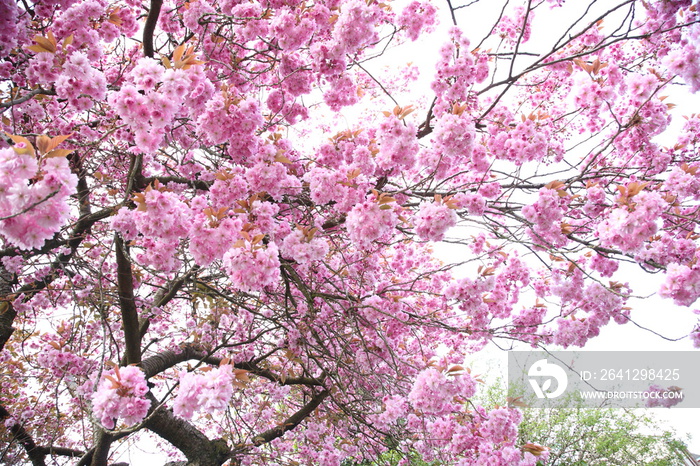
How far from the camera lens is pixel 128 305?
346 centimetres

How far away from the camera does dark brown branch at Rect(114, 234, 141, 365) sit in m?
3.26

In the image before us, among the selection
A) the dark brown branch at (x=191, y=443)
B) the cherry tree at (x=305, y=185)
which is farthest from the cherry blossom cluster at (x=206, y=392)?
the dark brown branch at (x=191, y=443)

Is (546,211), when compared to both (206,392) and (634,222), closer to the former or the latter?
(634,222)

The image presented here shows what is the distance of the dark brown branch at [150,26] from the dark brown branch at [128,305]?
4.65 ft

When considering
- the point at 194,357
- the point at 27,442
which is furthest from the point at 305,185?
the point at 27,442

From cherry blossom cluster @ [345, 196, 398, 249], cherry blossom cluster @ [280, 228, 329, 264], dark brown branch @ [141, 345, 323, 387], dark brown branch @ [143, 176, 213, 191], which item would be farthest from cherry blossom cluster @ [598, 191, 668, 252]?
dark brown branch @ [141, 345, 323, 387]

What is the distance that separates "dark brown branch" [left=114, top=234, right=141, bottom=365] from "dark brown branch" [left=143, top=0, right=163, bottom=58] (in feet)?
4.65

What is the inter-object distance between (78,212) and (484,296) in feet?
14.9

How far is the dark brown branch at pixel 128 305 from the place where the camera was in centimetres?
326

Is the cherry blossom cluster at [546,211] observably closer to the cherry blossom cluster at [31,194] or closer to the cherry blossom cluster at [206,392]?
the cherry blossom cluster at [206,392]

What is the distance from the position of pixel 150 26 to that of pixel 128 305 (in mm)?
2278

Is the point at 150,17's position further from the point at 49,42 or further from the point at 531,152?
the point at 531,152

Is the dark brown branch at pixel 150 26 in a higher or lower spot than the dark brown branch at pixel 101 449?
higher

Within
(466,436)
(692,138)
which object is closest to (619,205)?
(692,138)
